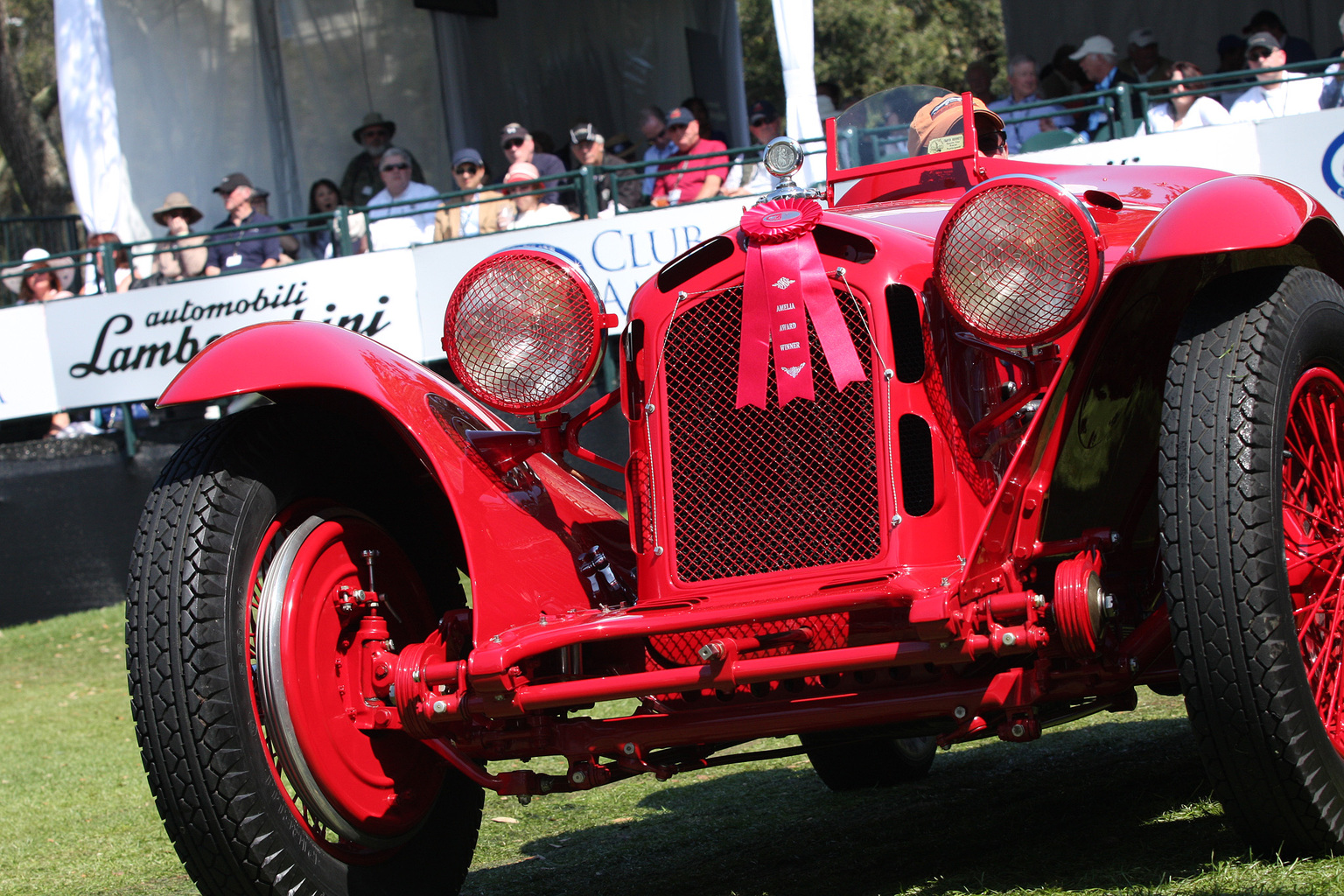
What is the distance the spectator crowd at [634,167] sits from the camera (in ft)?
33.1

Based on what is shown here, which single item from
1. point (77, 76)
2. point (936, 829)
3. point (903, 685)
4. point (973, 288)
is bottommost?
point (936, 829)

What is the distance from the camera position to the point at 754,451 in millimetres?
3326

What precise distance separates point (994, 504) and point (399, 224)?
945 centimetres

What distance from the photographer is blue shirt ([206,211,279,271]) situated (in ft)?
38.8

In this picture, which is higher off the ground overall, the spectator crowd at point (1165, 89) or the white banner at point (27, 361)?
the spectator crowd at point (1165, 89)

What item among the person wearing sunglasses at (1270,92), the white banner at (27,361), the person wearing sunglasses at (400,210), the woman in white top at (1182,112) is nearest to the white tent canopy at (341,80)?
the white banner at (27,361)

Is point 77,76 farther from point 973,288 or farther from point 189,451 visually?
point 973,288

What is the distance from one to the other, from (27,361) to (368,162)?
3.86m

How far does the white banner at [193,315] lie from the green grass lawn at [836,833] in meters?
5.41

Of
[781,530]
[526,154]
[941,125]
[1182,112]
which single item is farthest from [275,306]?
[781,530]

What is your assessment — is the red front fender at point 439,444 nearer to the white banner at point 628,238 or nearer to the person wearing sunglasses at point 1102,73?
the white banner at point 628,238

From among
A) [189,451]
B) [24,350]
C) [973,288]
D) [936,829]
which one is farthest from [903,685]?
[24,350]

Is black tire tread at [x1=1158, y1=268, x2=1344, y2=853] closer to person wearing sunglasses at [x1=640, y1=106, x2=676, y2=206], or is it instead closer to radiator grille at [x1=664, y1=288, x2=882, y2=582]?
radiator grille at [x1=664, y1=288, x2=882, y2=582]

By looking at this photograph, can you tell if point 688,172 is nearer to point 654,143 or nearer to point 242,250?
point 654,143
